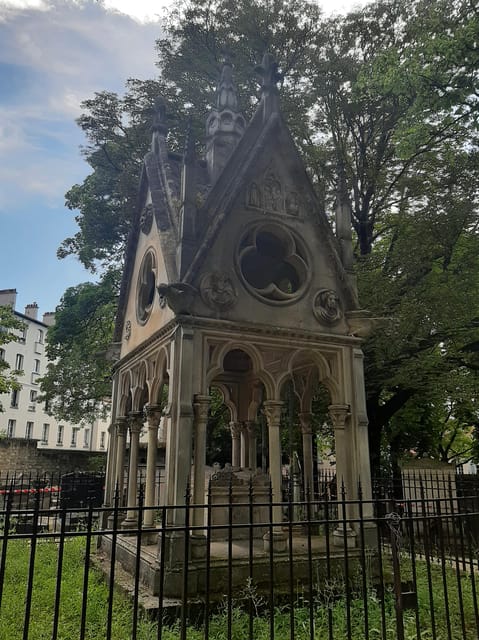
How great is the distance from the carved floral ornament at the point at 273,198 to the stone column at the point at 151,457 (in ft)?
12.8

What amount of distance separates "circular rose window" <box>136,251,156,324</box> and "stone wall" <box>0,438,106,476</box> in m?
21.1

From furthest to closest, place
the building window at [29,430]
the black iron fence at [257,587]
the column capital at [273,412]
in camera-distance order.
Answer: the building window at [29,430]
the column capital at [273,412]
the black iron fence at [257,587]

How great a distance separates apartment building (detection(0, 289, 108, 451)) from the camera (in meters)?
41.1

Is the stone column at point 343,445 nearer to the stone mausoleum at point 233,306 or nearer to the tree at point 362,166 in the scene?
the stone mausoleum at point 233,306

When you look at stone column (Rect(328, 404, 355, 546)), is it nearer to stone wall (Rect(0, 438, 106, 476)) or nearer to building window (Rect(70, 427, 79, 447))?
stone wall (Rect(0, 438, 106, 476))

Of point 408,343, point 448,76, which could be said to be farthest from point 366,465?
point 448,76

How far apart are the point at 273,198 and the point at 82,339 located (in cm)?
1092

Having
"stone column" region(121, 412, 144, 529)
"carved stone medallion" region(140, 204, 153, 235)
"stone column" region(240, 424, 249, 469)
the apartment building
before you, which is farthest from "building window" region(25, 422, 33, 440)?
"carved stone medallion" region(140, 204, 153, 235)

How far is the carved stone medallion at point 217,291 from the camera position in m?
7.46

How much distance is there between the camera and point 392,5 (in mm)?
15688

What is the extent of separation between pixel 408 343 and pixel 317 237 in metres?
5.47

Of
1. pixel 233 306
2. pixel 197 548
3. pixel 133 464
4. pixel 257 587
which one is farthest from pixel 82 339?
pixel 257 587

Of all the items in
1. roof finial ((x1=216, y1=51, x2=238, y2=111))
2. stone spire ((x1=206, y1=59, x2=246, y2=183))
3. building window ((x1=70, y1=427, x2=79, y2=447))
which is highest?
roof finial ((x1=216, y1=51, x2=238, y2=111))

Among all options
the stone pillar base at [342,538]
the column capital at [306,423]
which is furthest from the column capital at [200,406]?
the column capital at [306,423]
